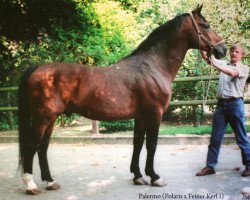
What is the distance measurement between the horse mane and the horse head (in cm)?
19

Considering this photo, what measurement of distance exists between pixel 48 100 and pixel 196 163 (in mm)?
2948

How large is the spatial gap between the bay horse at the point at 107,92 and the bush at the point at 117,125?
5.52 m

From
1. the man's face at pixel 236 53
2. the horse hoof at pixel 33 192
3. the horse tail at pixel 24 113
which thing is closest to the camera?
the horse hoof at pixel 33 192

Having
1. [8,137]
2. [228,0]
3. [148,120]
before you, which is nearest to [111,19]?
[228,0]

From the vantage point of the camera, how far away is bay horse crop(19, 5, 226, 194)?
4.83 metres

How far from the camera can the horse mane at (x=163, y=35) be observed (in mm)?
5293

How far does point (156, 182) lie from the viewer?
16.4ft

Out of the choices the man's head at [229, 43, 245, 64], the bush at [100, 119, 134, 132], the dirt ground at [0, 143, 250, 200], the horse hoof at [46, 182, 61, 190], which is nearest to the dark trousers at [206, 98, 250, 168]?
the dirt ground at [0, 143, 250, 200]

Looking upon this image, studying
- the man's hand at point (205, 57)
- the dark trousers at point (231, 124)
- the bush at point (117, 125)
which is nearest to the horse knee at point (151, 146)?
the dark trousers at point (231, 124)

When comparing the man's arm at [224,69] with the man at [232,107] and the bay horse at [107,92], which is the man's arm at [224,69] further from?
the bay horse at [107,92]

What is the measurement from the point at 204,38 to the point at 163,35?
0.59 meters

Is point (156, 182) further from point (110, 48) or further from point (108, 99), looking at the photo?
point (110, 48)

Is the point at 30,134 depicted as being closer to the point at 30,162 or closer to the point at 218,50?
the point at 30,162

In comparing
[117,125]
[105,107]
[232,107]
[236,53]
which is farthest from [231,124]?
[117,125]
